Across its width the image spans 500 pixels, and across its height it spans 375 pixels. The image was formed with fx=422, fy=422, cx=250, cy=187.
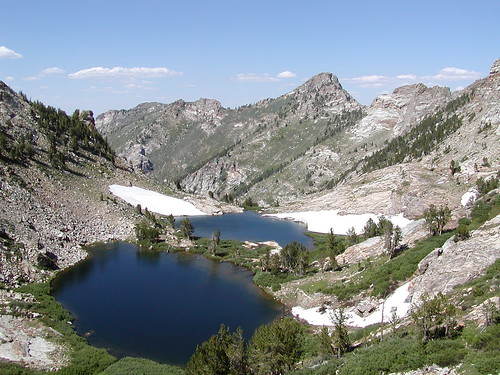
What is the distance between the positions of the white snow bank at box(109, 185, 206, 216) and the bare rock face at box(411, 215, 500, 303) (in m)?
91.5

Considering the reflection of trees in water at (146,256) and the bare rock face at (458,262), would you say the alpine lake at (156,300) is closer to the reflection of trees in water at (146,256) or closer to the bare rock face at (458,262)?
the reflection of trees in water at (146,256)

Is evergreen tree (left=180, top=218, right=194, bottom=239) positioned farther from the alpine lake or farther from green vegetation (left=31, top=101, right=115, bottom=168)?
green vegetation (left=31, top=101, right=115, bottom=168)

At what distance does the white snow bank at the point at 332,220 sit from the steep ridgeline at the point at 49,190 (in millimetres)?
53286

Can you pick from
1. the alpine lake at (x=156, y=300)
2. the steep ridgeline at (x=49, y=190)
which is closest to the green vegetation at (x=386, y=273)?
the alpine lake at (x=156, y=300)

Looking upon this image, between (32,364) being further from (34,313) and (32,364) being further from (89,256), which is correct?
(89,256)

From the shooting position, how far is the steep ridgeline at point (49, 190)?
3024 inches

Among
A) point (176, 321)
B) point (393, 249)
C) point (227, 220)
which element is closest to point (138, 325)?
A: point (176, 321)

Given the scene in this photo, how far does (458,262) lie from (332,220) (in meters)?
80.6

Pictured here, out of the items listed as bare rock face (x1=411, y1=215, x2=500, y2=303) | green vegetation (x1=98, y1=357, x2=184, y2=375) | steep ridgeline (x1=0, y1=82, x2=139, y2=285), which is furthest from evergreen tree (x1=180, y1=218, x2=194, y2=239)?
bare rock face (x1=411, y1=215, x2=500, y2=303)

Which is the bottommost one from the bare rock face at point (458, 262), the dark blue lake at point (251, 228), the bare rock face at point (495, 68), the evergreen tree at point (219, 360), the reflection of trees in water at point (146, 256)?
the dark blue lake at point (251, 228)

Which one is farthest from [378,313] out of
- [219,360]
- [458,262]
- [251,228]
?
[251,228]

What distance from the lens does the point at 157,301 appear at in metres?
66.6

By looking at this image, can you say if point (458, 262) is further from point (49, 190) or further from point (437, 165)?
point (49, 190)

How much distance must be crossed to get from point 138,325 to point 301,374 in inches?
1230
